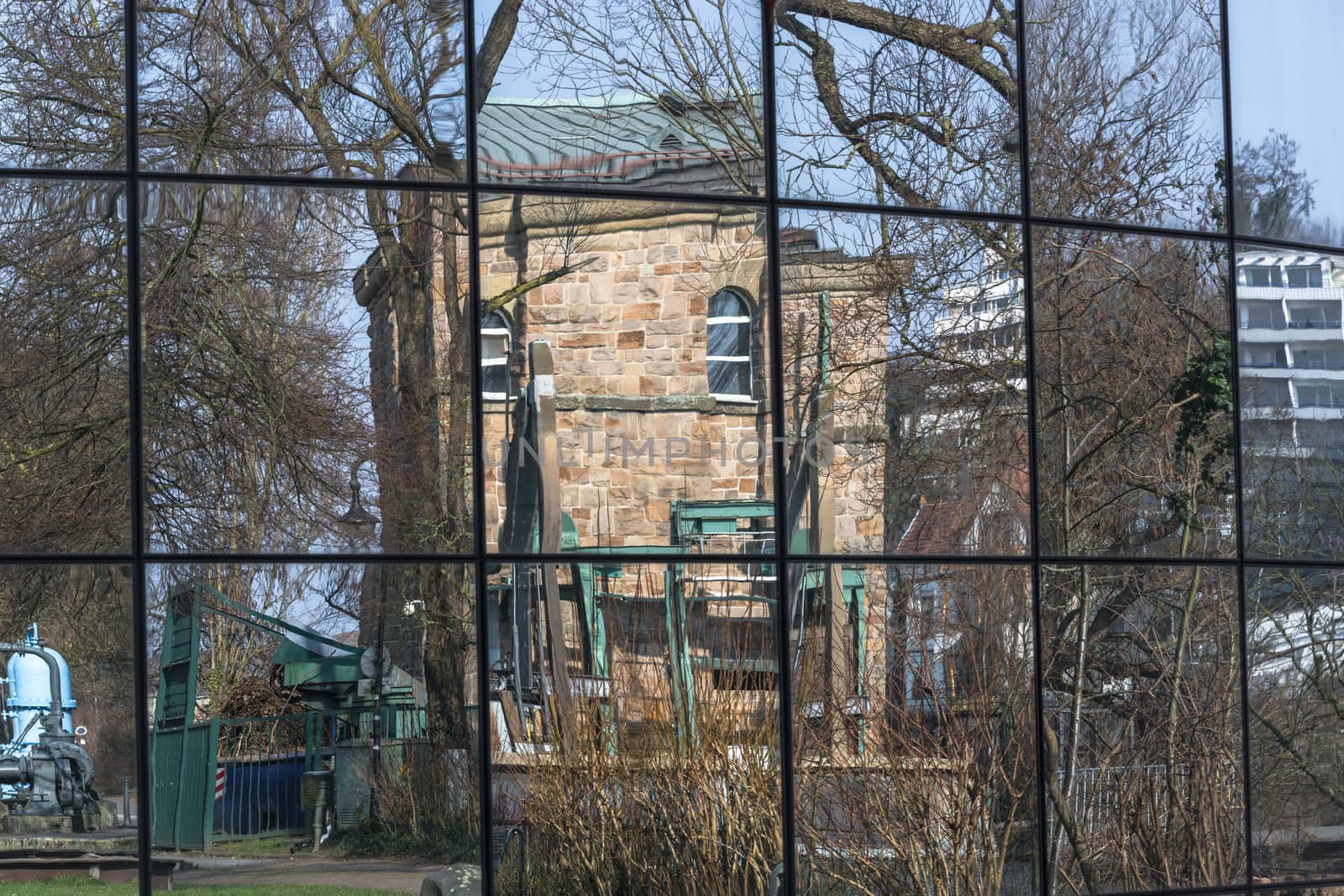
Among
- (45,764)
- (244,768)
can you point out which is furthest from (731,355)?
A: (45,764)

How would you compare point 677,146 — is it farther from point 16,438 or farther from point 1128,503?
Result: point 16,438

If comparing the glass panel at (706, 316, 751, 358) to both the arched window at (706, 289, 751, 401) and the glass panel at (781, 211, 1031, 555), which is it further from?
the glass panel at (781, 211, 1031, 555)

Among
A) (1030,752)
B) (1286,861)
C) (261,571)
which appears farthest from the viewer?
(1286,861)

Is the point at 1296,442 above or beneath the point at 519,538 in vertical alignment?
above

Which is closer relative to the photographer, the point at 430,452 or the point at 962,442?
the point at 430,452

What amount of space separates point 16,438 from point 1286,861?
6159mm

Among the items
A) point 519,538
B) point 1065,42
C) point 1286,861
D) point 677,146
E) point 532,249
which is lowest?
point 1286,861

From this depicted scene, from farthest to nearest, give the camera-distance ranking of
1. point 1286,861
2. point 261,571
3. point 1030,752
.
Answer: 1. point 1286,861
2. point 1030,752
3. point 261,571

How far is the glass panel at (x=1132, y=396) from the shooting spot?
644 cm

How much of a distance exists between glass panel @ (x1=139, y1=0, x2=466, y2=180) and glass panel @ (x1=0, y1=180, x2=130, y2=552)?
0.45m

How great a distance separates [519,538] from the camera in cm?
585

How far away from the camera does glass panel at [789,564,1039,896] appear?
5.98 meters

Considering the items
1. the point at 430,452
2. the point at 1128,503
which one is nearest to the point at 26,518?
the point at 430,452

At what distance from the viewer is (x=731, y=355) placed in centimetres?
609
